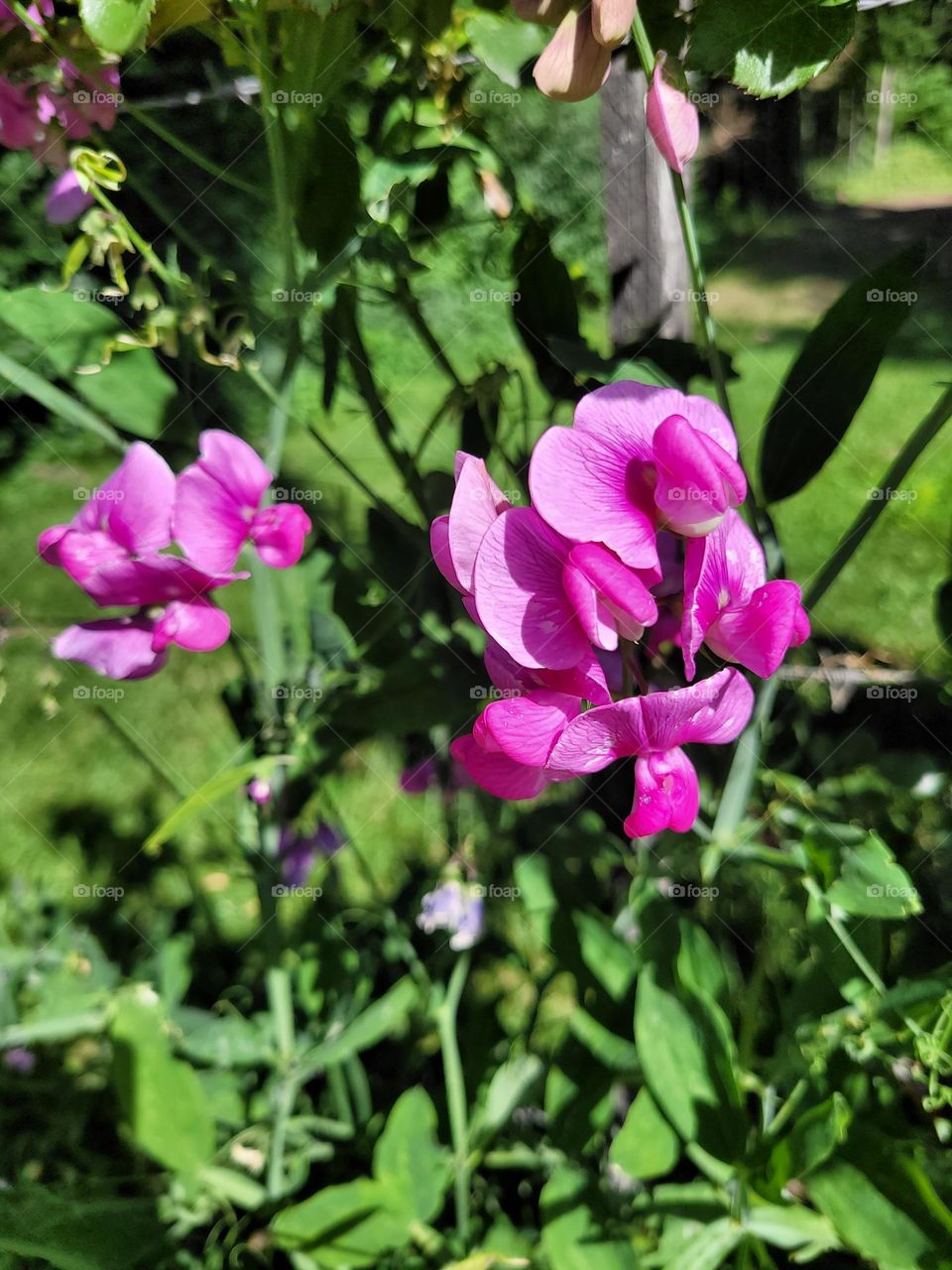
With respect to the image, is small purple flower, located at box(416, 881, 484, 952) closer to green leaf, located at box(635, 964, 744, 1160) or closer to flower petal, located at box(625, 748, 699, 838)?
green leaf, located at box(635, 964, 744, 1160)

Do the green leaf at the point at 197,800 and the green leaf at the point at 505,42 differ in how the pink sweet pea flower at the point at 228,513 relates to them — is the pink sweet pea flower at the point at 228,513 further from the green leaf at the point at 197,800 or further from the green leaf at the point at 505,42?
the green leaf at the point at 505,42

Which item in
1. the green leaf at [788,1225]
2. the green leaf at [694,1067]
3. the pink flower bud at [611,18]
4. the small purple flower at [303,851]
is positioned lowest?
the green leaf at [788,1225]

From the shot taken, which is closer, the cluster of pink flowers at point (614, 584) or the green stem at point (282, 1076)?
the cluster of pink flowers at point (614, 584)

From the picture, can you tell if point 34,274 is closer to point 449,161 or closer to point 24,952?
point 24,952

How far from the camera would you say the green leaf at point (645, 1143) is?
0.78 metres

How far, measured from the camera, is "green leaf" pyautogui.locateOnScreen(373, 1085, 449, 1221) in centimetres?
90

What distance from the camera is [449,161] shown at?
30.3 inches

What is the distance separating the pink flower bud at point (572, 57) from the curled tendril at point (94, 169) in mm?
346

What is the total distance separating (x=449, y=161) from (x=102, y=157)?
0.26m

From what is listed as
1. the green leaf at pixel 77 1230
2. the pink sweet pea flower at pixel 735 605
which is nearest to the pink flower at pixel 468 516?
the pink sweet pea flower at pixel 735 605

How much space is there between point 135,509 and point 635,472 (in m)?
0.38

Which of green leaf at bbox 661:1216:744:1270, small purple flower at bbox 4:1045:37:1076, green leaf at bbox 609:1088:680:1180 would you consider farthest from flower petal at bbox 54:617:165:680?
small purple flower at bbox 4:1045:37:1076

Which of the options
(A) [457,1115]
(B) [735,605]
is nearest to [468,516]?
(B) [735,605]

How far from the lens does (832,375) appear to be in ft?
2.27
